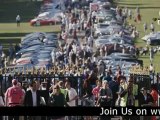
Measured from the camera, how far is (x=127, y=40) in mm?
59125

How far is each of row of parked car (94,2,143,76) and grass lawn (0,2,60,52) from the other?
4.23 m

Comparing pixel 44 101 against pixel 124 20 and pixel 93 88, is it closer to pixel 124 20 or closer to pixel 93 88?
pixel 93 88

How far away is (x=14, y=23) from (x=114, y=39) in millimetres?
20335

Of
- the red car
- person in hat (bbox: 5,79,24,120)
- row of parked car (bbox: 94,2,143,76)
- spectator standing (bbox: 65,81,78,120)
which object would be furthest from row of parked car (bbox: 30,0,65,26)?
person in hat (bbox: 5,79,24,120)

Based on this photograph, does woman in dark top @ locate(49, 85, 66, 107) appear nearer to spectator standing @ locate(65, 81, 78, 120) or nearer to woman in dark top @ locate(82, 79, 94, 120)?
spectator standing @ locate(65, 81, 78, 120)

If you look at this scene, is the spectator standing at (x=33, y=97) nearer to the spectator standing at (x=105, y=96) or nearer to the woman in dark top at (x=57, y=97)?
the woman in dark top at (x=57, y=97)

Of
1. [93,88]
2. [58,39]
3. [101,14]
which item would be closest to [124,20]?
[101,14]

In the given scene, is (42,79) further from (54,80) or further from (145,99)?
(145,99)

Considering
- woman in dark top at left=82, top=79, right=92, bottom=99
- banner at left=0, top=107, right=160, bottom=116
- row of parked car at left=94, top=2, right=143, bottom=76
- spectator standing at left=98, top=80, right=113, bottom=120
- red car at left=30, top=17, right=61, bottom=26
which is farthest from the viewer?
red car at left=30, top=17, right=61, bottom=26

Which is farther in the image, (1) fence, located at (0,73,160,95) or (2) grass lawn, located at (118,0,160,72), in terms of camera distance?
(2) grass lawn, located at (118,0,160,72)

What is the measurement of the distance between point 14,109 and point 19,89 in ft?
19.2

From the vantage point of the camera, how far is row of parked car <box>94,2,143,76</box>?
47.9 metres

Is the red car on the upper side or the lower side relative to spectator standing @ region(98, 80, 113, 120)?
lower

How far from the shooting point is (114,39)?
2291 inches
